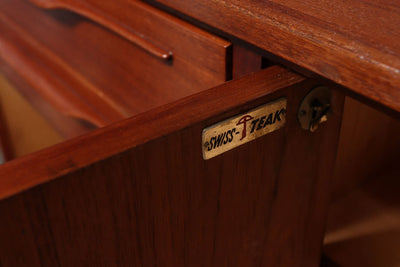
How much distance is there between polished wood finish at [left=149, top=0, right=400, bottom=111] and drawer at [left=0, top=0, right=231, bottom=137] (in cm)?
4

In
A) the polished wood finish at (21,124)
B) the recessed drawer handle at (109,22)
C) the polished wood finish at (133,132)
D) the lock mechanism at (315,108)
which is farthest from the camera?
the polished wood finish at (21,124)

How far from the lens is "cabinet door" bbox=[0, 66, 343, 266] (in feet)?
0.86

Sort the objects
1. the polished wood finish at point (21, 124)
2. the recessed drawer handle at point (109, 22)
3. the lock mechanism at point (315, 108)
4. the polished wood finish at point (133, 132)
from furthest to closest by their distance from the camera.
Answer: the polished wood finish at point (21, 124), the recessed drawer handle at point (109, 22), the lock mechanism at point (315, 108), the polished wood finish at point (133, 132)

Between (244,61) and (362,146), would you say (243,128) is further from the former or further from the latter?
(362,146)

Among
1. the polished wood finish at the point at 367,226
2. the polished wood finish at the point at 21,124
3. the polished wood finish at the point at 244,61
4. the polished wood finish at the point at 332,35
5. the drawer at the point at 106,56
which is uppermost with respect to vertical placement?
the polished wood finish at the point at 332,35

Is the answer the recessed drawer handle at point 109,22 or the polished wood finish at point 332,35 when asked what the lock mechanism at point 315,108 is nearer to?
the polished wood finish at point 332,35

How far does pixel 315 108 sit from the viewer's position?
0.37m

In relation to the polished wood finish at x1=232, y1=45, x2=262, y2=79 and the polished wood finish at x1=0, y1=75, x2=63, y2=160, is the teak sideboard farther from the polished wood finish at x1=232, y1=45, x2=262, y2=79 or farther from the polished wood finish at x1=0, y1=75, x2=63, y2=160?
the polished wood finish at x1=0, y1=75, x2=63, y2=160

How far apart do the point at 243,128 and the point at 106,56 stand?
299 millimetres

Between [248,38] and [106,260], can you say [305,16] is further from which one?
[106,260]

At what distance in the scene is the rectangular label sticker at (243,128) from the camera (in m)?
0.31

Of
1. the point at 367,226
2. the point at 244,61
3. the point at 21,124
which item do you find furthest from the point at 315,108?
the point at 21,124

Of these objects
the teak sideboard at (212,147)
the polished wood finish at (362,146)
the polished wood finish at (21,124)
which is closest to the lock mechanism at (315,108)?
the teak sideboard at (212,147)

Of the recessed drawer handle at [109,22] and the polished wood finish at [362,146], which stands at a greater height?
the recessed drawer handle at [109,22]
